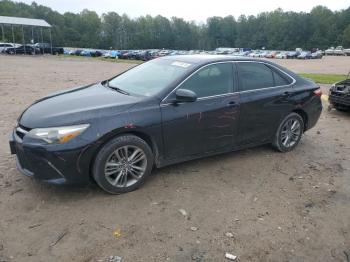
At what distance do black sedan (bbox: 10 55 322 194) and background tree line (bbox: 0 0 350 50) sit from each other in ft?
387

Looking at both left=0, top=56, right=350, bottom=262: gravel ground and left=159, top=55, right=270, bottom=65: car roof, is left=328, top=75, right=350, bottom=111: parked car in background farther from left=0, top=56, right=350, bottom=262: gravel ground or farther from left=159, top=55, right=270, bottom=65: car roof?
left=159, top=55, right=270, bottom=65: car roof

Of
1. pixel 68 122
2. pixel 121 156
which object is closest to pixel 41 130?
pixel 68 122

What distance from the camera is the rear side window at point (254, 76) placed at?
5387mm

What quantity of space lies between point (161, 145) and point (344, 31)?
439 feet

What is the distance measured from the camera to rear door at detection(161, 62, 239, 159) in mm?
4648

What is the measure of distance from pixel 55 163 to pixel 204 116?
199 centimetres

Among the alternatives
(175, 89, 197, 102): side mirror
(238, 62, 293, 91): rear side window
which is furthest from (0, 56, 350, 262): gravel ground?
(238, 62, 293, 91): rear side window

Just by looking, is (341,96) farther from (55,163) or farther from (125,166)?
(55,163)

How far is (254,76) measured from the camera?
5566mm

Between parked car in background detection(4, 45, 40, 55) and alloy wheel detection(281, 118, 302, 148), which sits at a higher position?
parked car in background detection(4, 45, 40, 55)

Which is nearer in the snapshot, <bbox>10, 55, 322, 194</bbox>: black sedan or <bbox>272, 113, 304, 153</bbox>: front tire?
<bbox>10, 55, 322, 194</bbox>: black sedan

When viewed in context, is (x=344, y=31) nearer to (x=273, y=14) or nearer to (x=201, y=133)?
(x=273, y=14)

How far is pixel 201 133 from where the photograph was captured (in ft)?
16.1

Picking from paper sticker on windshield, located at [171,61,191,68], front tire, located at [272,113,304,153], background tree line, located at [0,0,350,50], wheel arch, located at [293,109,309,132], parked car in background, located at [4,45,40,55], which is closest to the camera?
paper sticker on windshield, located at [171,61,191,68]
